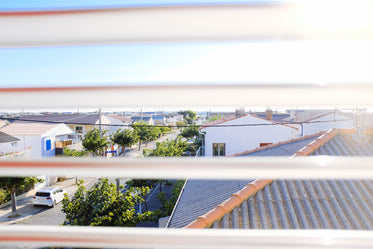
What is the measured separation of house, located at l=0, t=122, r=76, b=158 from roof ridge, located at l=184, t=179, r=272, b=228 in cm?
1172

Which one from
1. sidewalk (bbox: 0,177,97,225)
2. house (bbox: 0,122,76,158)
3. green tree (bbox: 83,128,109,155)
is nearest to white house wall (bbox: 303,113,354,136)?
green tree (bbox: 83,128,109,155)

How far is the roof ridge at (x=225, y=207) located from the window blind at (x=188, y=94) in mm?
2357

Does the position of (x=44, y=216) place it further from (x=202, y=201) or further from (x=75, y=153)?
(x=202, y=201)

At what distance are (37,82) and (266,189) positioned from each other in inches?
125

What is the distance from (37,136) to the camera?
1331 cm

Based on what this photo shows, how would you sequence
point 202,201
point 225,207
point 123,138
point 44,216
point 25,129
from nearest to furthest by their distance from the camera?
point 225,207 → point 202,201 → point 44,216 → point 123,138 → point 25,129

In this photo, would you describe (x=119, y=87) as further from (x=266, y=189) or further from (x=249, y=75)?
(x=266, y=189)

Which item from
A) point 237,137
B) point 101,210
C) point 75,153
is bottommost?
point 101,210

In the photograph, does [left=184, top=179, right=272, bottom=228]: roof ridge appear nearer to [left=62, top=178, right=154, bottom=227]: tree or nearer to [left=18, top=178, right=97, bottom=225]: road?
[left=62, top=178, right=154, bottom=227]: tree

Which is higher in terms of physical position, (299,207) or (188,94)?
(188,94)

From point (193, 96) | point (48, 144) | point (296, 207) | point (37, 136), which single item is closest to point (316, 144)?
point (296, 207)

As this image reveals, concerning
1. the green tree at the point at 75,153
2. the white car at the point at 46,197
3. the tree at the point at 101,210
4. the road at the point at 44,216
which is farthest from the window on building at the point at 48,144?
the tree at the point at 101,210

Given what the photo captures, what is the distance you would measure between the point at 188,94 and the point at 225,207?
2691mm

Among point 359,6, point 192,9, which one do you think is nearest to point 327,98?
point 359,6
